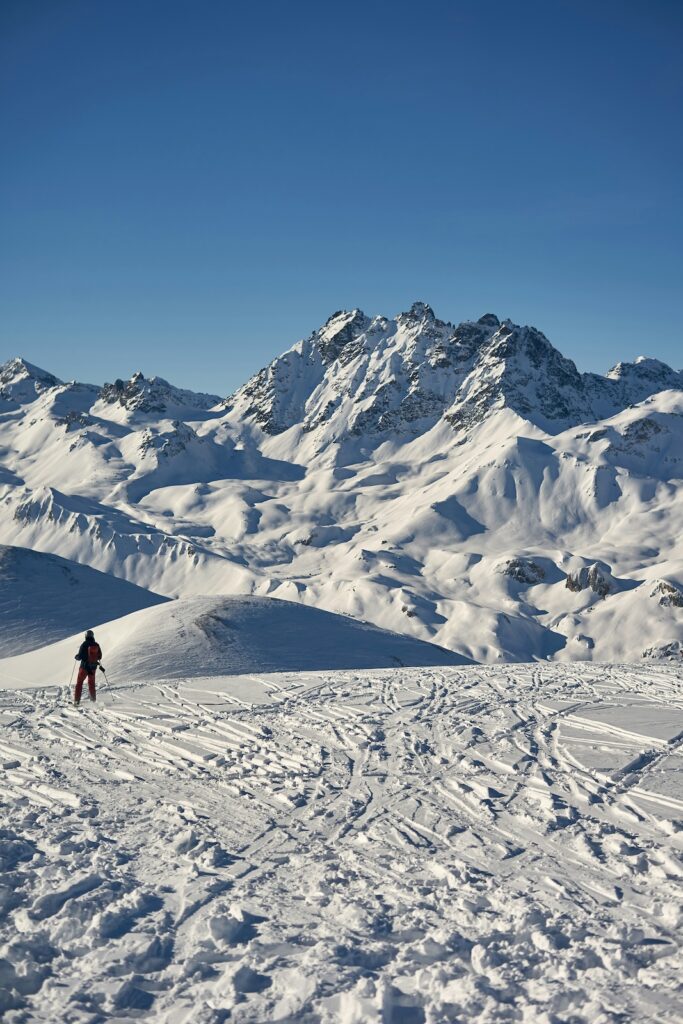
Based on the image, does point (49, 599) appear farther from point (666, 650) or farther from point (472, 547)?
point (472, 547)

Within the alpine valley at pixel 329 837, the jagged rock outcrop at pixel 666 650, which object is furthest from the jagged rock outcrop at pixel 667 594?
the alpine valley at pixel 329 837

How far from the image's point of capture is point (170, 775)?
40.4 ft

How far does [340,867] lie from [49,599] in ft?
139

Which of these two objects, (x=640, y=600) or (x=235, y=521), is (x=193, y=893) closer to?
(x=640, y=600)

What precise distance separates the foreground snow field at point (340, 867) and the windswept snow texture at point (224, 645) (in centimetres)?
913

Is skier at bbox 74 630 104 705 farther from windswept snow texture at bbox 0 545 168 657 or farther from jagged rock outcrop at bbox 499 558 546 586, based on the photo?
jagged rock outcrop at bbox 499 558 546 586

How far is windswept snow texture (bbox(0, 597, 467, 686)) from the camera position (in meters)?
25.5

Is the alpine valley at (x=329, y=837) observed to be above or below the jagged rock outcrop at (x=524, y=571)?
below

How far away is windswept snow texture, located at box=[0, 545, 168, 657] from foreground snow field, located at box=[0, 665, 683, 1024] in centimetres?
2783

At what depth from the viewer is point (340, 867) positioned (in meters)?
8.99

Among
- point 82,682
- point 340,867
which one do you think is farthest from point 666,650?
point 340,867

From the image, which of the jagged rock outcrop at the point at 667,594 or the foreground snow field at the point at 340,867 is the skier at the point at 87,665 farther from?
the jagged rock outcrop at the point at 667,594

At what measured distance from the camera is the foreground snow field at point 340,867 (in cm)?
669

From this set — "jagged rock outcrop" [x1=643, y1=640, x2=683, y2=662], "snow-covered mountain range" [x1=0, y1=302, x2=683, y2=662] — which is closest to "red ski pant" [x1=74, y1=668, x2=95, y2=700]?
"snow-covered mountain range" [x1=0, y1=302, x2=683, y2=662]
